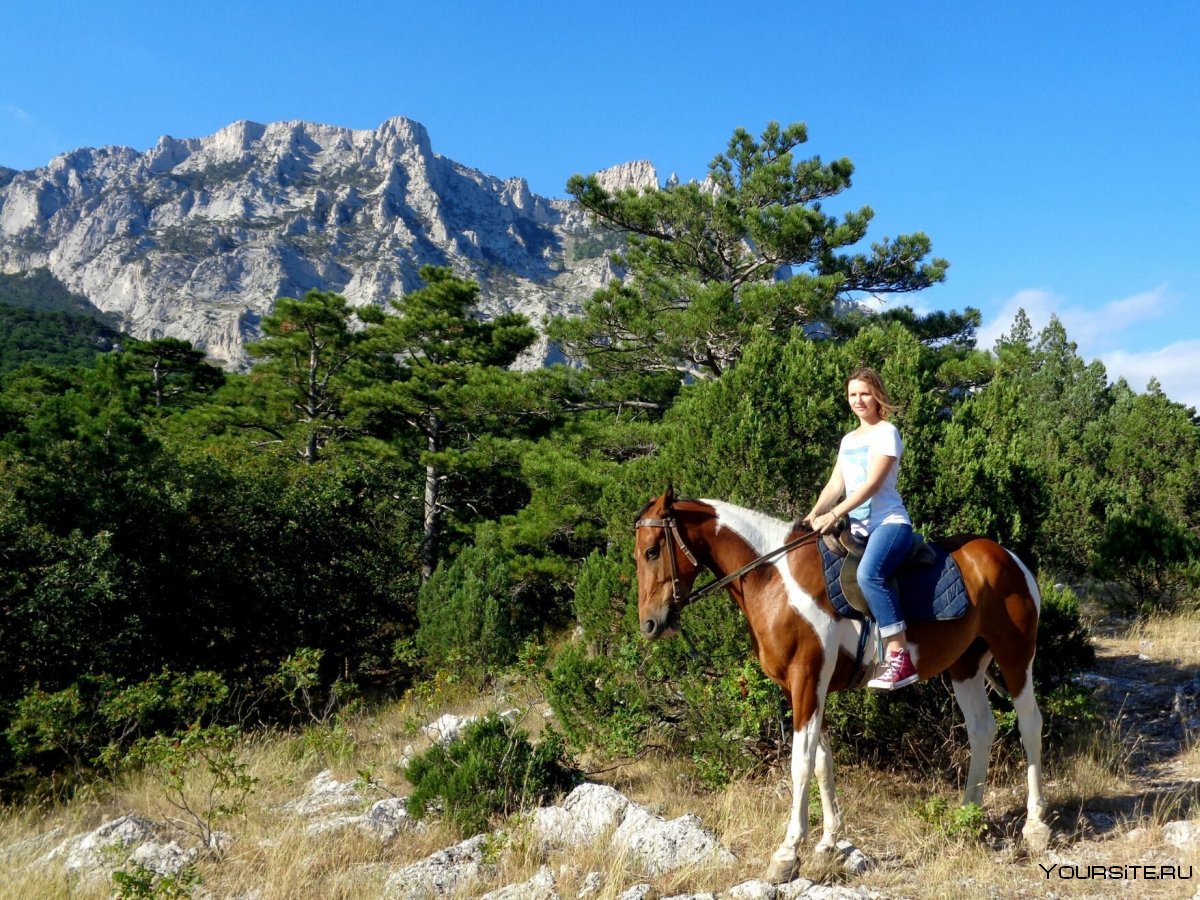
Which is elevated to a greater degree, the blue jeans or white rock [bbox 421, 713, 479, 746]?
the blue jeans

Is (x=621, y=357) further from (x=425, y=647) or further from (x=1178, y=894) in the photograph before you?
(x=1178, y=894)

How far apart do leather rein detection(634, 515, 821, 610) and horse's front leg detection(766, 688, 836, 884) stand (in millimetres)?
642

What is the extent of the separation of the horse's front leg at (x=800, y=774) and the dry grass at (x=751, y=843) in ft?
0.58

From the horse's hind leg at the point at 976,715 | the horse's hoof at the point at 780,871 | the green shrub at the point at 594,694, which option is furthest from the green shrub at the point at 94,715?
the horse's hind leg at the point at 976,715

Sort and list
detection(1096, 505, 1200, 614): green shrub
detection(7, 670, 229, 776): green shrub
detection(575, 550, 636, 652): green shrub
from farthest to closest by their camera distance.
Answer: detection(1096, 505, 1200, 614): green shrub
detection(7, 670, 229, 776): green shrub
detection(575, 550, 636, 652): green shrub

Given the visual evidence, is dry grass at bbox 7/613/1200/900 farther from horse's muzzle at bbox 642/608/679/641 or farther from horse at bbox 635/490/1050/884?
horse's muzzle at bbox 642/608/679/641

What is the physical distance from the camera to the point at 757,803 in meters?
4.21

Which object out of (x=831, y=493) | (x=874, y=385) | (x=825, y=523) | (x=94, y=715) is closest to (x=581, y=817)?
(x=825, y=523)

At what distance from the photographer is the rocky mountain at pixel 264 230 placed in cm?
10356

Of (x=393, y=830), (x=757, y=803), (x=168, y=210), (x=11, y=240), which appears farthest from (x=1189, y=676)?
(x=11, y=240)

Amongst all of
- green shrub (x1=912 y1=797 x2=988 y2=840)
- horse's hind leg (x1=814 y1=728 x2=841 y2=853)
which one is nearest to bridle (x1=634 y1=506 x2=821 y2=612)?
horse's hind leg (x1=814 y1=728 x2=841 y2=853)

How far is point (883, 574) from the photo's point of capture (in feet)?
10.6

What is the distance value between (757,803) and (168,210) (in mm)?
145607

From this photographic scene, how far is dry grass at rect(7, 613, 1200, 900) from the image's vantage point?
325 centimetres
